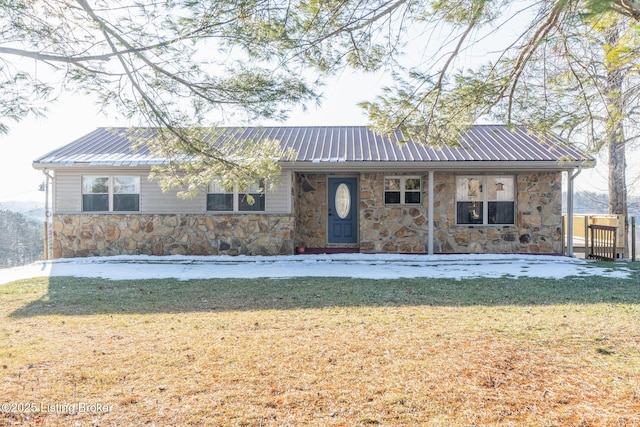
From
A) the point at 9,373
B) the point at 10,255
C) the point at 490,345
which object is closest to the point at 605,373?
the point at 490,345

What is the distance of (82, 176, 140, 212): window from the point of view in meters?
11.7

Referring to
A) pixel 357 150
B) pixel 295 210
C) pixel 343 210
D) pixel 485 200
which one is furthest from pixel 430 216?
pixel 295 210

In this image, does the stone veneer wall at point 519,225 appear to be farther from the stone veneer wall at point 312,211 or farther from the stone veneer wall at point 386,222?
the stone veneer wall at point 312,211

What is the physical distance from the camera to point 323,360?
12.1 feet

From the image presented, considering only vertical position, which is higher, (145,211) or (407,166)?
(407,166)

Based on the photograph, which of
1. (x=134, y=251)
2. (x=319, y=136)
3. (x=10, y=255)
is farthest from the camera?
(x=10, y=255)

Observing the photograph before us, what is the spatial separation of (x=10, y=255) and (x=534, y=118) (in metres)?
37.9

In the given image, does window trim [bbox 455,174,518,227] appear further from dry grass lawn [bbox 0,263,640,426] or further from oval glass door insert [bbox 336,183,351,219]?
dry grass lawn [bbox 0,263,640,426]

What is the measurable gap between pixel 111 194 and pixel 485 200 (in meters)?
10.5

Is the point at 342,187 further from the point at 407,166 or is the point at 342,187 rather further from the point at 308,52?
the point at 308,52

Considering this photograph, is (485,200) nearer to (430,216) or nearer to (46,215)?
(430,216)

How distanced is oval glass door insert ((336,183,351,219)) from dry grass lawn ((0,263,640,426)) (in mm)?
5904

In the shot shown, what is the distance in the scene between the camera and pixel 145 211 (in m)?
11.6

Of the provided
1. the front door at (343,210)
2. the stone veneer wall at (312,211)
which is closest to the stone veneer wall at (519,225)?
the front door at (343,210)
